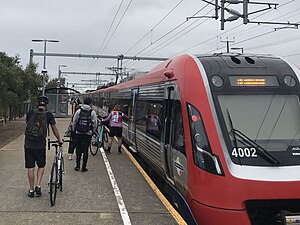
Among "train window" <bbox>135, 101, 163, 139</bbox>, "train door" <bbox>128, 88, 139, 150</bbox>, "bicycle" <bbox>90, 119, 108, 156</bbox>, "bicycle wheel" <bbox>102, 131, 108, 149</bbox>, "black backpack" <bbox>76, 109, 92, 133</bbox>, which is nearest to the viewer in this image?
"train window" <bbox>135, 101, 163, 139</bbox>

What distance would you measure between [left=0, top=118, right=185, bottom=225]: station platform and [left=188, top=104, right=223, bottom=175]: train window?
103 cm

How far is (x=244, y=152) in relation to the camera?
509 centimetres

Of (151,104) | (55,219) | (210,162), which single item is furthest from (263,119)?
(151,104)

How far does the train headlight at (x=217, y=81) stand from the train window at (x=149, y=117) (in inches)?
80.7

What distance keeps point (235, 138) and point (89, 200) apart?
9.66 feet

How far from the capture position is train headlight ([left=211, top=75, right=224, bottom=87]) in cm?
559

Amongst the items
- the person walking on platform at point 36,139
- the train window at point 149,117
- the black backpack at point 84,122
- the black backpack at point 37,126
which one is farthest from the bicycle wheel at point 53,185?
the black backpack at point 84,122

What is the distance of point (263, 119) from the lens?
5.50 metres

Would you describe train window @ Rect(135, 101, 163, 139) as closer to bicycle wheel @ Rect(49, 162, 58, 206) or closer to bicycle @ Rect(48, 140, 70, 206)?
bicycle @ Rect(48, 140, 70, 206)

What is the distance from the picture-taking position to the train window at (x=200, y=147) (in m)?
4.96

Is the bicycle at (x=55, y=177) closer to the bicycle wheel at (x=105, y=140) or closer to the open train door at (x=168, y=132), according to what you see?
the open train door at (x=168, y=132)

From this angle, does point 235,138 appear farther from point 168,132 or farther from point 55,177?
point 55,177

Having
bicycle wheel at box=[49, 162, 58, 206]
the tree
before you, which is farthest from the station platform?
the tree

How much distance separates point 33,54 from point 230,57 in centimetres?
2716
